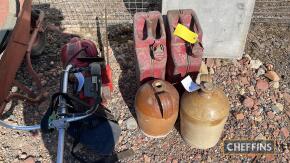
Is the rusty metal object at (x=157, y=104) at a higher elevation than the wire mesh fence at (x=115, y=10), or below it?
below

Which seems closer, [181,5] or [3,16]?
[3,16]

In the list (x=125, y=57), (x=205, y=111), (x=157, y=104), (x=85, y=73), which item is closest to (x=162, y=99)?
(x=157, y=104)

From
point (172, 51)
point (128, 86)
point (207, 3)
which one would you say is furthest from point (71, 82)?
point (207, 3)

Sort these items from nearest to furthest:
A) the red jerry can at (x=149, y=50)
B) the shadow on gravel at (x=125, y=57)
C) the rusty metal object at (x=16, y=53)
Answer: the rusty metal object at (x=16, y=53) → the red jerry can at (x=149, y=50) → the shadow on gravel at (x=125, y=57)

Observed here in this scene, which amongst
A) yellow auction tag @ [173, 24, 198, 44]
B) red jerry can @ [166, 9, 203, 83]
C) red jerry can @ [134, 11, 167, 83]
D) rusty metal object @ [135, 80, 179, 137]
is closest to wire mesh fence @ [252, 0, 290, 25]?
red jerry can @ [166, 9, 203, 83]

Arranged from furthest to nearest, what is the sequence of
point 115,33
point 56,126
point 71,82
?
point 115,33 → point 71,82 → point 56,126

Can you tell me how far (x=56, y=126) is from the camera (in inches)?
116

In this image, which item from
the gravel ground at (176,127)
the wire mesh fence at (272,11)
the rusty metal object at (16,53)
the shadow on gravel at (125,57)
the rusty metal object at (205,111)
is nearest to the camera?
the rusty metal object at (205,111)

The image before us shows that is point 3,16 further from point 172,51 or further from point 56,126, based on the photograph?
point 172,51

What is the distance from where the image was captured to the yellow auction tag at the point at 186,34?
355 centimetres

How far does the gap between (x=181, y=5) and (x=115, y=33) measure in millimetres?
1206

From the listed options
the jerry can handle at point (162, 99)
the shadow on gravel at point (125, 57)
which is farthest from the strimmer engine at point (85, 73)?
the jerry can handle at point (162, 99)

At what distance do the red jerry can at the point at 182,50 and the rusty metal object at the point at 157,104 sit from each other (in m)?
0.30

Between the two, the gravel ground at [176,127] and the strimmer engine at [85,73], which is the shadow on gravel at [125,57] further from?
the strimmer engine at [85,73]
